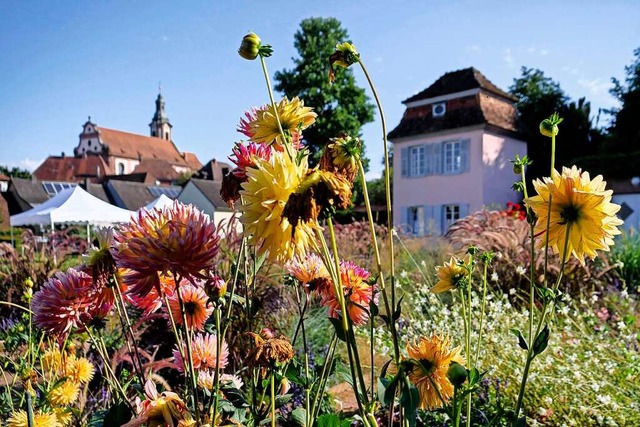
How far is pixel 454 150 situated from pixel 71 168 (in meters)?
58.0

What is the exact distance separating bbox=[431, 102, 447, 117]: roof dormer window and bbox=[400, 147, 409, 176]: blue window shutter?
5.45 ft

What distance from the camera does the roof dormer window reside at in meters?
18.2

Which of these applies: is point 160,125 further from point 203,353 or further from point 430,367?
point 430,367

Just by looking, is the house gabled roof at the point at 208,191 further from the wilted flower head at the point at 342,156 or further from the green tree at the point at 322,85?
the wilted flower head at the point at 342,156

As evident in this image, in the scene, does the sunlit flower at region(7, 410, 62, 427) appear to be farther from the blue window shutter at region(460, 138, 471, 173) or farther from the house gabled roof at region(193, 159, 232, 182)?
the house gabled roof at region(193, 159, 232, 182)

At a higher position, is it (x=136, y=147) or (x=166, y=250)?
(x=136, y=147)

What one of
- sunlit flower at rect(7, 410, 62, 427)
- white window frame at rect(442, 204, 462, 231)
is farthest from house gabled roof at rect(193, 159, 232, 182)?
sunlit flower at rect(7, 410, 62, 427)

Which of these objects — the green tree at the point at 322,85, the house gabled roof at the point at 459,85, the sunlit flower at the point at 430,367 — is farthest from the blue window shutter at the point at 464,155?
the sunlit flower at the point at 430,367

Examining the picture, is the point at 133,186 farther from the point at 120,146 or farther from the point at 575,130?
the point at 120,146

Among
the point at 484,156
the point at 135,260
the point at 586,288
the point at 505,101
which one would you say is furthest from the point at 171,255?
the point at 505,101

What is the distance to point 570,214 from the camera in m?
0.78

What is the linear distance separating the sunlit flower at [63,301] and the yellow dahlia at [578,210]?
0.80 meters

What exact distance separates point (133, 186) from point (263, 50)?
126ft

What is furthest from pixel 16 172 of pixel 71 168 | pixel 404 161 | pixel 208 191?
pixel 404 161
